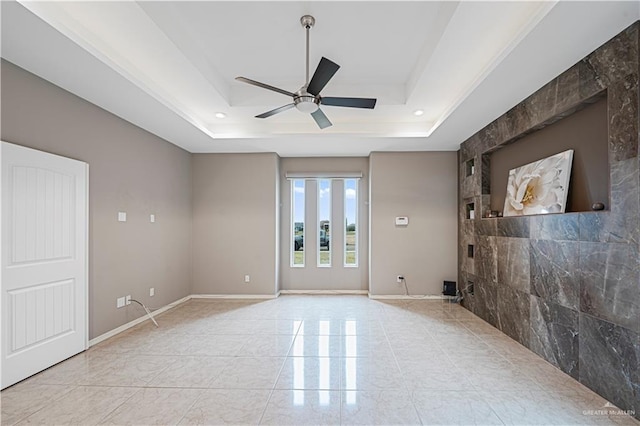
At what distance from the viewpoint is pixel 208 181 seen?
6.04m

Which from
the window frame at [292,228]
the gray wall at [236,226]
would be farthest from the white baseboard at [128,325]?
the window frame at [292,228]

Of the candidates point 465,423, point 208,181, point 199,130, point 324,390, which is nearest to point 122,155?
point 199,130

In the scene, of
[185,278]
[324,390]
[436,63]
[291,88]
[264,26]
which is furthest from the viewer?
[185,278]

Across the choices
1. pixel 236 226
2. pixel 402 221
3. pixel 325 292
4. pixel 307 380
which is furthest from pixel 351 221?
pixel 307 380

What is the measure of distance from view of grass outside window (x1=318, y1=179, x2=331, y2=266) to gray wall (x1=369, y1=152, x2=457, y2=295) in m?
0.89

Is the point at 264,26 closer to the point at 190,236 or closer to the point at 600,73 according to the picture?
the point at 600,73

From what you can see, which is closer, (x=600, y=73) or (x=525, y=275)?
(x=600, y=73)

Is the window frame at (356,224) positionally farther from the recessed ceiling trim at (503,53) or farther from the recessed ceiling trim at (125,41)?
the recessed ceiling trim at (125,41)

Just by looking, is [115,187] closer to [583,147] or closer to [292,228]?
[292,228]

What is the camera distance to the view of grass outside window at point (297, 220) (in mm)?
6391

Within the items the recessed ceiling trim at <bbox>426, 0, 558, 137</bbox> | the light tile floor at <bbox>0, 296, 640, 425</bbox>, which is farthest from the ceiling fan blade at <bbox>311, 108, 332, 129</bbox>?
the light tile floor at <bbox>0, 296, 640, 425</bbox>

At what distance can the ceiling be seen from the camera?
2.32 metres

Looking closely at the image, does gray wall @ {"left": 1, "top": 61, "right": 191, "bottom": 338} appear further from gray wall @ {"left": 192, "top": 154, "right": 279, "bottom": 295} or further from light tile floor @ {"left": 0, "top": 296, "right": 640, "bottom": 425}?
light tile floor @ {"left": 0, "top": 296, "right": 640, "bottom": 425}

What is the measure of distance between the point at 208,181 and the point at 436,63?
14.4 ft
